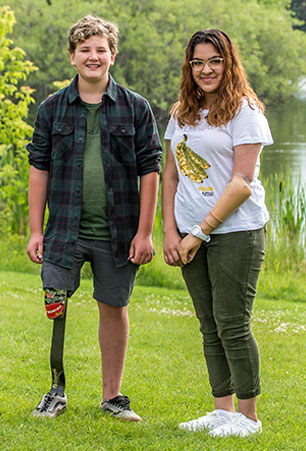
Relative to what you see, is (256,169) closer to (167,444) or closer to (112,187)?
(112,187)

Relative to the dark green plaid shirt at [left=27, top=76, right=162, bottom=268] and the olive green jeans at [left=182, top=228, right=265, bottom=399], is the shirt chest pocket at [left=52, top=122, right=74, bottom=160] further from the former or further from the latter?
the olive green jeans at [left=182, top=228, right=265, bottom=399]

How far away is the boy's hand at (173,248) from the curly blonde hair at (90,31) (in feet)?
2.95

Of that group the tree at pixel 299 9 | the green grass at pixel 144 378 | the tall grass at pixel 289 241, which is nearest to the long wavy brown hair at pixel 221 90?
the green grass at pixel 144 378

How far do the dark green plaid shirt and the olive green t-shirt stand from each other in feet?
0.09

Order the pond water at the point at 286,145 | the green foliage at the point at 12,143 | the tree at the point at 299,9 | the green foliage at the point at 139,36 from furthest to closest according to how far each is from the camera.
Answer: the tree at the point at 299,9
the green foliage at the point at 139,36
the pond water at the point at 286,145
the green foliage at the point at 12,143

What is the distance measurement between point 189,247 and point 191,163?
0.36 metres

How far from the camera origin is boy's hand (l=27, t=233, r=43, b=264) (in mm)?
3109

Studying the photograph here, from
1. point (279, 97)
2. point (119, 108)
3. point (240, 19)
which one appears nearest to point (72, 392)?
point (119, 108)

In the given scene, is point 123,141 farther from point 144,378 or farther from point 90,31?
point 144,378

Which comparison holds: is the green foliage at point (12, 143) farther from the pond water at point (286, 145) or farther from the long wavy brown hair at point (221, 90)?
the long wavy brown hair at point (221, 90)

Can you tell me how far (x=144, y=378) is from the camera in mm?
3902

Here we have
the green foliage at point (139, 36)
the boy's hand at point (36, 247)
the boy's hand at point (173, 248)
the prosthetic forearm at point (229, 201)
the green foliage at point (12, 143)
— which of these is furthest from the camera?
the green foliage at point (139, 36)

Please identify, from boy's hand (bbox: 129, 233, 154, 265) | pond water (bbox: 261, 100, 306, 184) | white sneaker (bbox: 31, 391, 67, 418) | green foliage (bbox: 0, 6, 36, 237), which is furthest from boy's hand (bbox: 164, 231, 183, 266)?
pond water (bbox: 261, 100, 306, 184)

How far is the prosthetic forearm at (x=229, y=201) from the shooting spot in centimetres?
267
